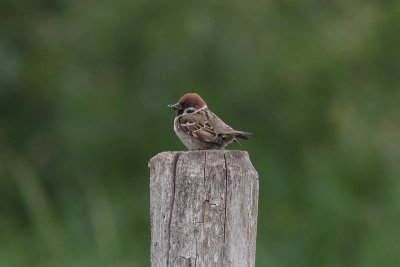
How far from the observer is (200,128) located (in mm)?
5473

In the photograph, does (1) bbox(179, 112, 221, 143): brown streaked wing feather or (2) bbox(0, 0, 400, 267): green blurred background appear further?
(2) bbox(0, 0, 400, 267): green blurred background

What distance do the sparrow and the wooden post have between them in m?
1.18

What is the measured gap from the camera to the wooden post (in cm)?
395

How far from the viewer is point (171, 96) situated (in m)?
10.2

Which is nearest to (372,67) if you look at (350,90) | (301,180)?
(350,90)

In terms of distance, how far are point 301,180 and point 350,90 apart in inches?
46.3

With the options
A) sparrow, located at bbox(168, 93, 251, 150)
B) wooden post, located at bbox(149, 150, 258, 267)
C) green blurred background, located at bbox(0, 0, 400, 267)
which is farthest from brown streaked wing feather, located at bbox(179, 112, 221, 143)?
green blurred background, located at bbox(0, 0, 400, 267)

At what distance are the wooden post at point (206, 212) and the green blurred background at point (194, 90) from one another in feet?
17.1

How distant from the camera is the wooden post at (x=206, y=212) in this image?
395cm

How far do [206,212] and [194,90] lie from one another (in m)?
6.23

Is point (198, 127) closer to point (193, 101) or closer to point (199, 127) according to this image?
point (199, 127)

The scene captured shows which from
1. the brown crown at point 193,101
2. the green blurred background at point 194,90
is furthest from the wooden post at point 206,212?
the green blurred background at point 194,90

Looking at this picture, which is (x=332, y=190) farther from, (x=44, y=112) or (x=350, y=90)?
(x=44, y=112)

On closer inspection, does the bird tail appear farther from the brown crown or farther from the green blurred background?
the green blurred background
